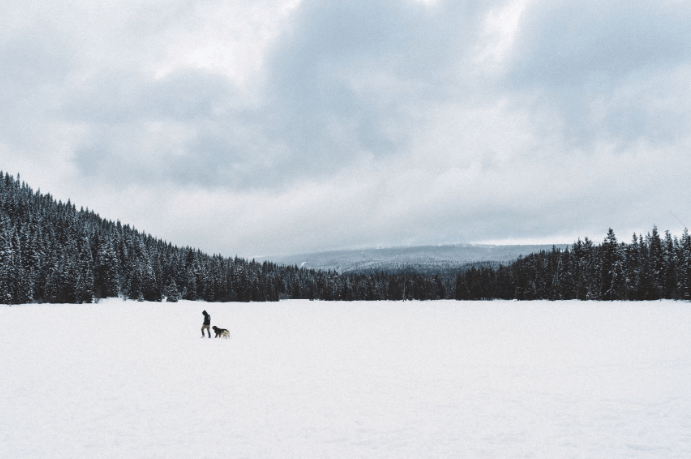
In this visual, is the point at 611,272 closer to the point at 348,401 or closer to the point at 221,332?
the point at 221,332

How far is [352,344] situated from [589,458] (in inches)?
706

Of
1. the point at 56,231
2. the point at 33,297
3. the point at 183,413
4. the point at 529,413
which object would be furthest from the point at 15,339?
the point at 56,231

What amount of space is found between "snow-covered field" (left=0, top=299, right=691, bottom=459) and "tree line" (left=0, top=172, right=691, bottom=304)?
7103 cm

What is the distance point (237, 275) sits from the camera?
424ft

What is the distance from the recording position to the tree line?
79.5 metres

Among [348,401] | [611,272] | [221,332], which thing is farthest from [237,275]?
[348,401]

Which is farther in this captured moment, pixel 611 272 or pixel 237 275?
pixel 237 275

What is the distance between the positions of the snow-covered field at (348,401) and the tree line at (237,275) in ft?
233

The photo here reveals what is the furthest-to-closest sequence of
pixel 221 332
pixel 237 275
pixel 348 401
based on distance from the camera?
pixel 237 275, pixel 221 332, pixel 348 401

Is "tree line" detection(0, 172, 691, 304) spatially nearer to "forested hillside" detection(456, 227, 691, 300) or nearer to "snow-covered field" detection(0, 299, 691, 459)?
"forested hillside" detection(456, 227, 691, 300)

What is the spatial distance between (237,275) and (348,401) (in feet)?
403

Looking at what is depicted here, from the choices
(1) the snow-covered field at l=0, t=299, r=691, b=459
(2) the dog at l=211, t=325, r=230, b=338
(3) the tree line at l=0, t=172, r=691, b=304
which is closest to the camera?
(1) the snow-covered field at l=0, t=299, r=691, b=459

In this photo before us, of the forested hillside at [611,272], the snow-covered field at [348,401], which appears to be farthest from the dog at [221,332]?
the forested hillside at [611,272]

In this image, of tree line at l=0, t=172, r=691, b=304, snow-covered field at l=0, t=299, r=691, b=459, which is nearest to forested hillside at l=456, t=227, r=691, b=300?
tree line at l=0, t=172, r=691, b=304
